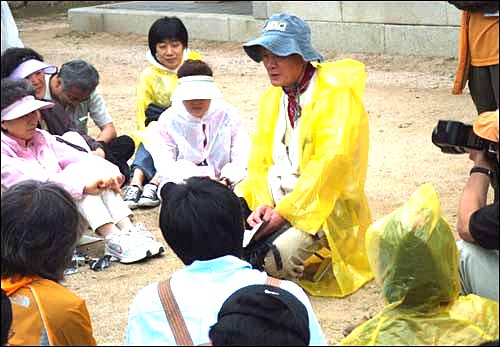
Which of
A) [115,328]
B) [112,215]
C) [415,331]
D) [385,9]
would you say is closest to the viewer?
[415,331]

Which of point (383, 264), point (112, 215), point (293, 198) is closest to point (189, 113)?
point (112, 215)

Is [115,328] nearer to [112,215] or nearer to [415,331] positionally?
[112,215]

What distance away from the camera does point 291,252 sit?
430 cm

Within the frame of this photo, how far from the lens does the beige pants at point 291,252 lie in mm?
4293

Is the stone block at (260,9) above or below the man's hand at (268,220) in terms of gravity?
below

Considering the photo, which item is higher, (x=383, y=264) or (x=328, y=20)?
(x=383, y=264)


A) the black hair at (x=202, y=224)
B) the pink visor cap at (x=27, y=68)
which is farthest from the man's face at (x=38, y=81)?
the black hair at (x=202, y=224)

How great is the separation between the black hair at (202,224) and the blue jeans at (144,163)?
10.4ft

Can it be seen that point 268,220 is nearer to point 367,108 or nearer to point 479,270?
point 479,270

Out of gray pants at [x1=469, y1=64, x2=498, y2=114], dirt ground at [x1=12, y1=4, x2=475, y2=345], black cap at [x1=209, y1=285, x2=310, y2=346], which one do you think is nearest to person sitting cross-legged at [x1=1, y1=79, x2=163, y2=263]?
dirt ground at [x1=12, y1=4, x2=475, y2=345]

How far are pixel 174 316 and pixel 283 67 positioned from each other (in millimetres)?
1842

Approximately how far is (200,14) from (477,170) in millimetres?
9151

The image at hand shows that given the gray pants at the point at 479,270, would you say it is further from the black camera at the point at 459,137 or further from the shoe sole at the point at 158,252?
the shoe sole at the point at 158,252

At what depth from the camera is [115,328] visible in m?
4.18
